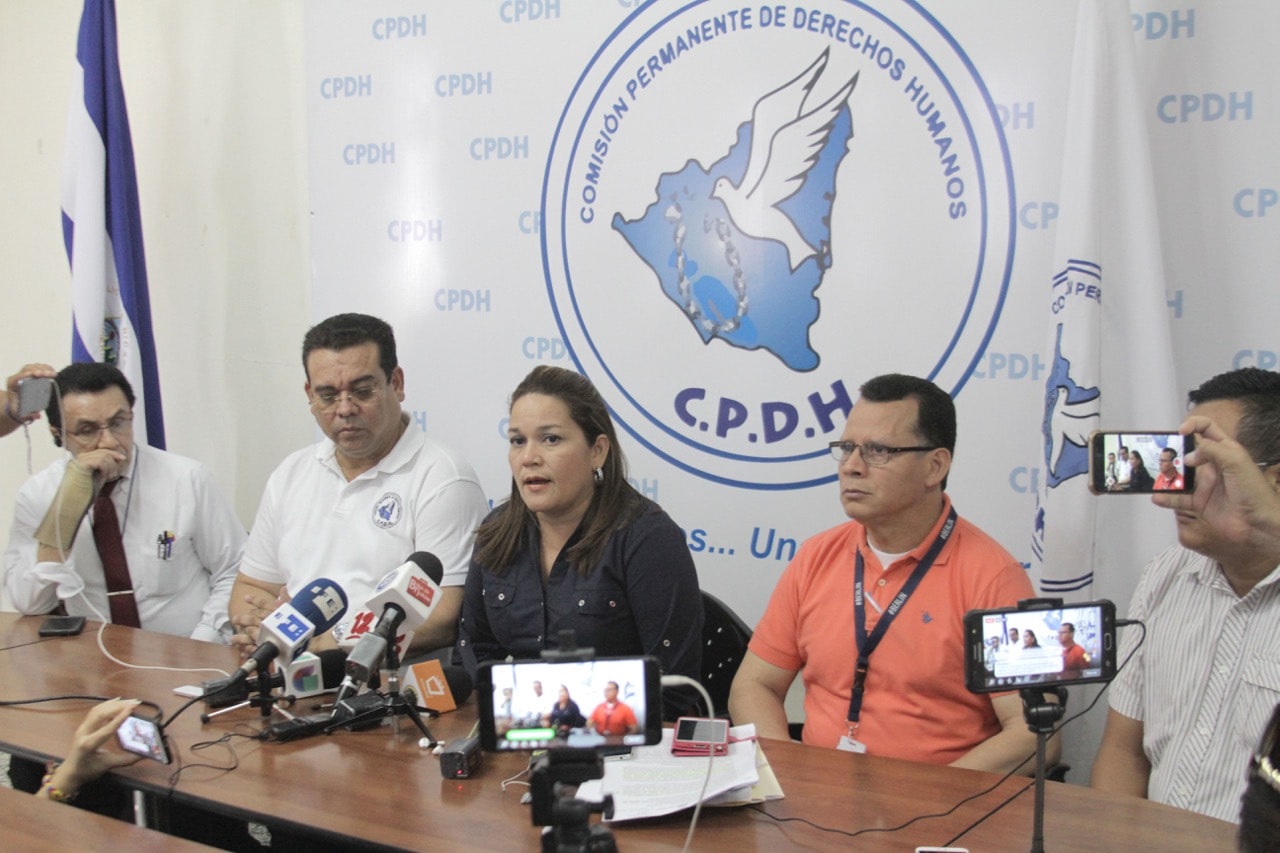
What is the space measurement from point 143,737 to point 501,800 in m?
0.71

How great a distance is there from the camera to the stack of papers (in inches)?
67.2

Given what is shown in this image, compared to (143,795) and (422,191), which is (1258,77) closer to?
(422,191)

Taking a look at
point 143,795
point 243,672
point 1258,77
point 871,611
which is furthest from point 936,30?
point 143,795

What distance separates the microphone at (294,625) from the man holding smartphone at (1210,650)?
1615mm

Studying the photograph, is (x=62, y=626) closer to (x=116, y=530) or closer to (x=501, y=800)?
(x=116, y=530)

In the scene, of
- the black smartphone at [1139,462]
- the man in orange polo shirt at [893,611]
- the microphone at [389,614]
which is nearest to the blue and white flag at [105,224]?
the microphone at [389,614]

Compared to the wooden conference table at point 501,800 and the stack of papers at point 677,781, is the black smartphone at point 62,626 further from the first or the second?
the stack of papers at point 677,781

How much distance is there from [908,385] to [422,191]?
204 centimetres

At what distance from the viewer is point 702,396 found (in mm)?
3365

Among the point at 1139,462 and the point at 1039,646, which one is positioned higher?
the point at 1139,462

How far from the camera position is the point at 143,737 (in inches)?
78.8

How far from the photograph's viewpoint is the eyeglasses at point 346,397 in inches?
121

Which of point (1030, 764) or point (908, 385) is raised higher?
point (908, 385)

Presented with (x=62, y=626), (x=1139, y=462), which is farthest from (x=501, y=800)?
(x=62, y=626)
